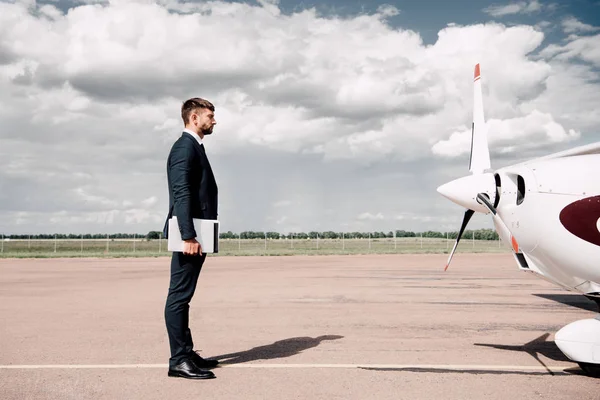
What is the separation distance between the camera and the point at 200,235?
16.2 ft

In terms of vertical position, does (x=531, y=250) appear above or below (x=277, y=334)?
above

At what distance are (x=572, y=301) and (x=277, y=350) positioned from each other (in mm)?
8630

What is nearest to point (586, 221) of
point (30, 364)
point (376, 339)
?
point (376, 339)

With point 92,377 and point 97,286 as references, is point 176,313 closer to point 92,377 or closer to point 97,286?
point 92,377

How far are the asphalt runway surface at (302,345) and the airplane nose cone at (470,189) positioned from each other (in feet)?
5.73

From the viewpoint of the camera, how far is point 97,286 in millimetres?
14930

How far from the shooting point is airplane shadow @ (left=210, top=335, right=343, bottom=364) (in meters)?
5.79

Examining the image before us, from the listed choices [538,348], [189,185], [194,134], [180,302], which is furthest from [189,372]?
[538,348]

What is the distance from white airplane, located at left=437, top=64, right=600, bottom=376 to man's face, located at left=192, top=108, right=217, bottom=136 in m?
2.94

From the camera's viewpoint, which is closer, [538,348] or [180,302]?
[180,302]

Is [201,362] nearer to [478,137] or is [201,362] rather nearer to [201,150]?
[201,150]

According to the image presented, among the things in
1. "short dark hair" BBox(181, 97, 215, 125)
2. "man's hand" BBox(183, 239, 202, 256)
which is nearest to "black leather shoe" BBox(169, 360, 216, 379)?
"man's hand" BBox(183, 239, 202, 256)

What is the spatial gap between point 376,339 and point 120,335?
3.52 metres

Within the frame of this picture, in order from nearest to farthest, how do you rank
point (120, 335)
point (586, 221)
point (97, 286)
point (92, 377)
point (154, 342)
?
point (586, 221)
point (92, 377)
point (154, 342)
point (120, 335)
point (97, 286)
